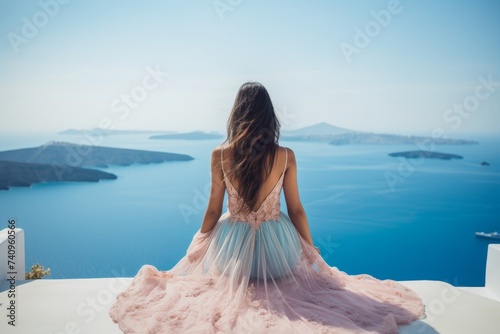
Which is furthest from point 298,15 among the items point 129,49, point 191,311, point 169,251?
point 191,311

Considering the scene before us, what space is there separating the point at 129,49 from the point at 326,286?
19.1 ft

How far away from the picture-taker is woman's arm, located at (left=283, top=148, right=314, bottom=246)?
2.01 metres

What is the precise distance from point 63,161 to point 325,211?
5629mm

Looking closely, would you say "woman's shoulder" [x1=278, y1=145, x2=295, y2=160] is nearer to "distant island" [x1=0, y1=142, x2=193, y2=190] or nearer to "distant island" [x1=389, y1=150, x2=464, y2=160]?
"distant island" [x1=0, y1=142, x2=193, y2=190]

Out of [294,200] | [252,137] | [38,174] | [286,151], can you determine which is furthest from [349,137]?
[252,137]

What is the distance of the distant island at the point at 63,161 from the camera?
759 cm

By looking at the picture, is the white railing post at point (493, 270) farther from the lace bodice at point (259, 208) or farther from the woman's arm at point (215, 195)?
the woman's arm at point (215, 195)

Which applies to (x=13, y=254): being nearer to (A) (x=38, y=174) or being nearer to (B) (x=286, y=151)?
(B) (x=286, y=151)

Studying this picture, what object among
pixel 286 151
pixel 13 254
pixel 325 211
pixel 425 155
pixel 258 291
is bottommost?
pixel 325 211

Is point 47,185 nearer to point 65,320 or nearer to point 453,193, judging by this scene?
point 65,320

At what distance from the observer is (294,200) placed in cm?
209

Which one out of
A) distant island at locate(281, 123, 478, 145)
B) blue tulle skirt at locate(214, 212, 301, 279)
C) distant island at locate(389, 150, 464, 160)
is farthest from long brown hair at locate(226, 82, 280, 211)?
distant island at locate(389, 150, 464, 160)

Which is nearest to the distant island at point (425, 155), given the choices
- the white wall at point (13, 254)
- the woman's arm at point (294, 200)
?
the woman's arm at point (294, 200)

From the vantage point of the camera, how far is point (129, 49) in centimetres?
662
